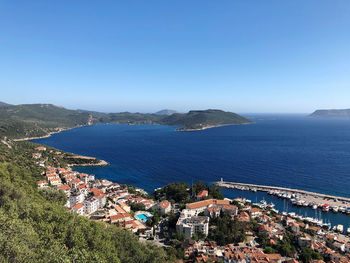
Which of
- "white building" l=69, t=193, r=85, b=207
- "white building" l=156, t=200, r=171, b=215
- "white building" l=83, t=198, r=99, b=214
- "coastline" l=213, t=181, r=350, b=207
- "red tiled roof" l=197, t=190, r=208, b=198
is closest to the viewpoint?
"white building" l=83, t=198, r=99, b=214

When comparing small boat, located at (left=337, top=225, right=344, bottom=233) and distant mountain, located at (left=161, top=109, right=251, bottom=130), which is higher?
distant mountain, located at (left=161, top=109, right=251, bottom=130)

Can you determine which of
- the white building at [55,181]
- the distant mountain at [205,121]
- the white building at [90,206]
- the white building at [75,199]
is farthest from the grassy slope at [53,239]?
the distant mountain at [205,121]

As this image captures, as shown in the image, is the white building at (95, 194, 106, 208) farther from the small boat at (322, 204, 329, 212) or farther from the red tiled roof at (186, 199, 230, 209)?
the small boat at (322, 204, 329, 212)

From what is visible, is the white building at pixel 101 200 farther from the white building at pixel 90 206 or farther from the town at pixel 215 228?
the white building at pixel 90 206

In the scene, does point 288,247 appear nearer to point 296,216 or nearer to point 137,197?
point 296,216

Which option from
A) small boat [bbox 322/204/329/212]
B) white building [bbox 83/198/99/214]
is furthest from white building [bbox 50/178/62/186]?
small boat [bbox 322/204/329/212]

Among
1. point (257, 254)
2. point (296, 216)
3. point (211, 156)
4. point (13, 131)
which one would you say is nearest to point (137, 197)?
point (257, 254)

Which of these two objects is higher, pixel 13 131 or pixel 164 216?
pixel 13 131
